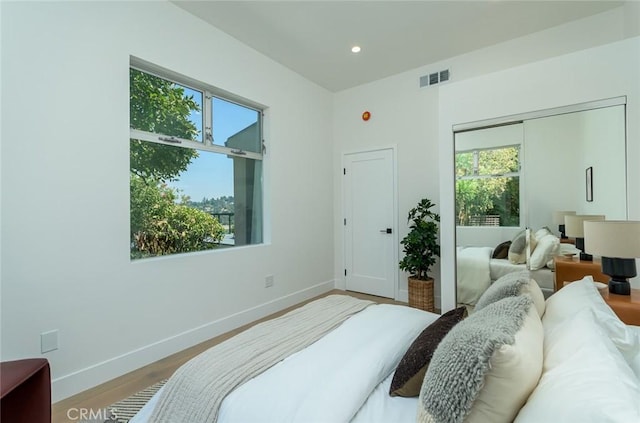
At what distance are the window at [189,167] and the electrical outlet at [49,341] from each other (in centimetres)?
76

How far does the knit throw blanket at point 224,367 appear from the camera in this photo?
1198 millimetres

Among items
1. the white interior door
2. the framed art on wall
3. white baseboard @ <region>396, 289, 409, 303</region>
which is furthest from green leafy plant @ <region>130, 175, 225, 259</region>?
the framed art on wall

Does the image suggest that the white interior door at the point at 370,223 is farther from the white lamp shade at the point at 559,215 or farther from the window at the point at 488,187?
the white lamp shade at the point at 559,215

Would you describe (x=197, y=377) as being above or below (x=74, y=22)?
below

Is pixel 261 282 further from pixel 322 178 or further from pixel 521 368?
pixel 521 368

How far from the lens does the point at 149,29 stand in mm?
2533

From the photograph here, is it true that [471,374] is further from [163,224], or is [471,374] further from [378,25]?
[378,25]

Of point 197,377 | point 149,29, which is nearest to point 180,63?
point 149,29

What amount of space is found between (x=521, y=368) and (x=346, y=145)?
4.07m

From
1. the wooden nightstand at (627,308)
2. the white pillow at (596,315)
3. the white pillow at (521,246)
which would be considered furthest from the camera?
the white pillow at (521,246)

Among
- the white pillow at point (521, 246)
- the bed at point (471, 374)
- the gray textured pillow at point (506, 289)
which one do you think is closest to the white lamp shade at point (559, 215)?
the white pillow at point (521, 246)

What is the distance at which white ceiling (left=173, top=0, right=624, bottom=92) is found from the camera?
272 centimetres

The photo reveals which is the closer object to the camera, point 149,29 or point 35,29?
point 35,29

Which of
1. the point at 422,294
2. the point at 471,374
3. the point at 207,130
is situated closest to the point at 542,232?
the point at 422,294
